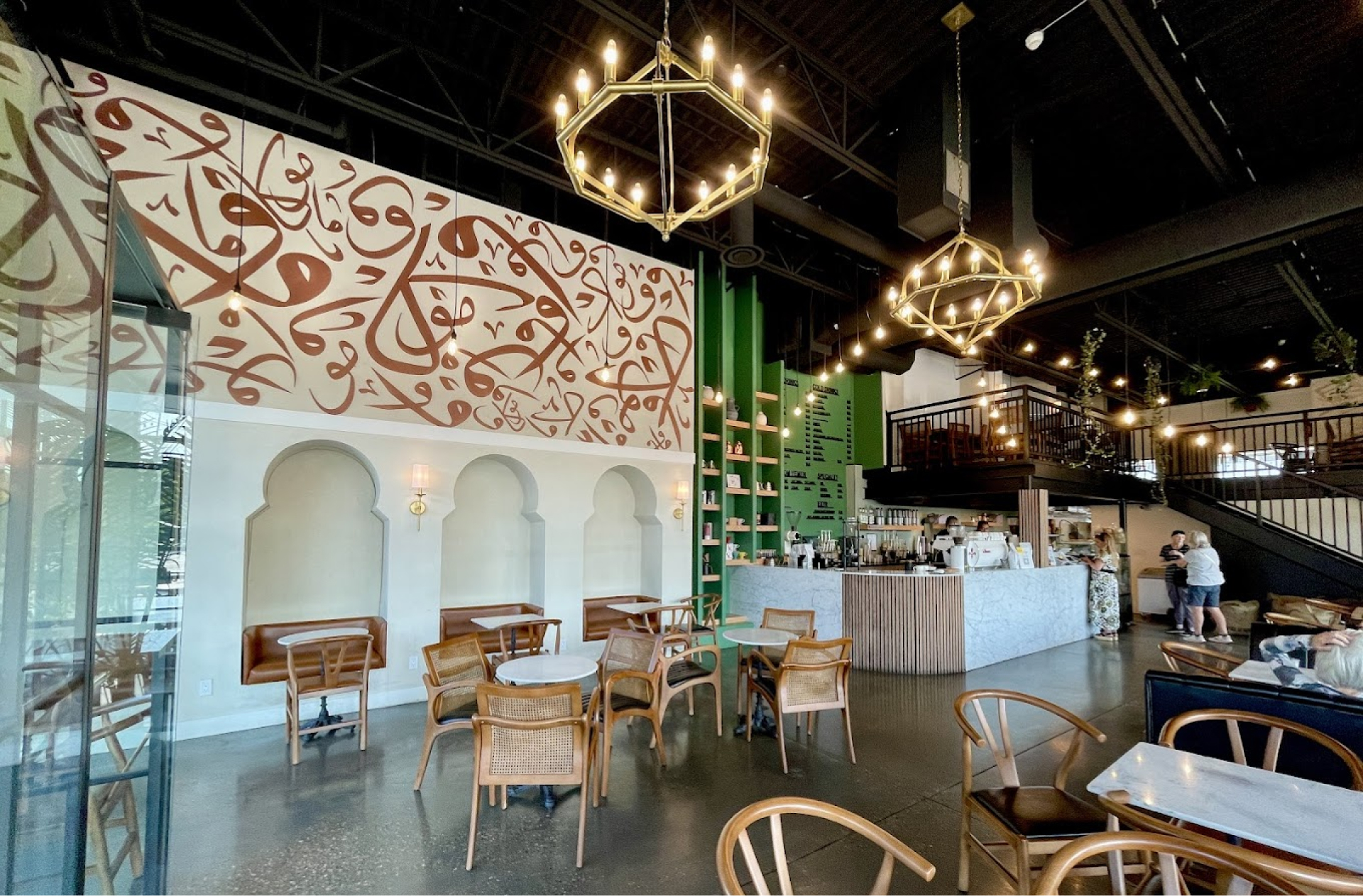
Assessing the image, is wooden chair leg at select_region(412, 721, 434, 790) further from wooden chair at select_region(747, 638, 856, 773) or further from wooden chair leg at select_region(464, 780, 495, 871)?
wooden chair at select_region(747, 638, 856, 773)

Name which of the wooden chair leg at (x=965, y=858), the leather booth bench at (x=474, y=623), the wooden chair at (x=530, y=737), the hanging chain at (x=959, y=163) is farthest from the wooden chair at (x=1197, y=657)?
the leather booth bench at (x=474, y=623)

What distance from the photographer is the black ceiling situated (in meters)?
4.64

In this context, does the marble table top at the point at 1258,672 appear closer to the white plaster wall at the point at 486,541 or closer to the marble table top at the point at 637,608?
the marble table top at the point at 637,608

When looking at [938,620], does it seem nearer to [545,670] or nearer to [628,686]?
[628,686]

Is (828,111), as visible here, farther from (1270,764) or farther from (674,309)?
(1270,764)

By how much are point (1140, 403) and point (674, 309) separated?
13463mm

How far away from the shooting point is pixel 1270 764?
248 cm

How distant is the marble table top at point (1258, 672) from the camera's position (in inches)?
123

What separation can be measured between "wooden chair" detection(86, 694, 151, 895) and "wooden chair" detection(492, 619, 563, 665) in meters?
3.29

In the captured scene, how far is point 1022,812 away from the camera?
7.82 feet

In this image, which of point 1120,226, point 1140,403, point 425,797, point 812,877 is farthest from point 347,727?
point 1140,403

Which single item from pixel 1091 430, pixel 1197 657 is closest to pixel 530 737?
pixel 1197 657

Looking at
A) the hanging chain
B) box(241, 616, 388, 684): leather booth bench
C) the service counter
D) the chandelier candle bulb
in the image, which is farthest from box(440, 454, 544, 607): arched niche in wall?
the hanging chain

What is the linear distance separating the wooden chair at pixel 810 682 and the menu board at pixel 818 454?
6029 mm
